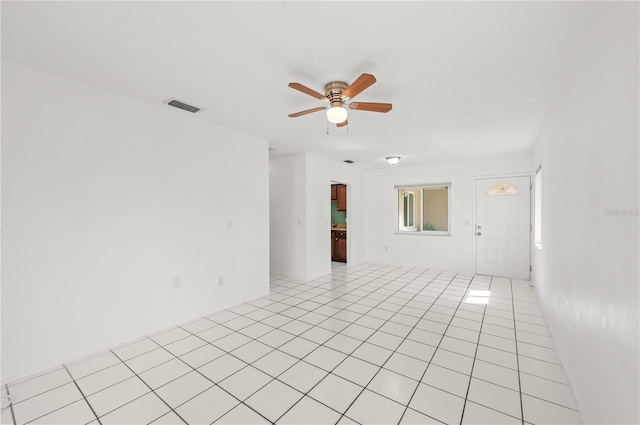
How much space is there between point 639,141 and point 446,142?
11.4 ft

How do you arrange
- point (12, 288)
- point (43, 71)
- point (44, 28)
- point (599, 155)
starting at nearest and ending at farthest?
point (599, 155) < point (44, 28) < point (12, 288) < point (43, 71)

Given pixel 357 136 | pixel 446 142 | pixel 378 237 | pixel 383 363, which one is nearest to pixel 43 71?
pixel 357 136

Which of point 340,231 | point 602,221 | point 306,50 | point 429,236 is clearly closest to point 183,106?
point 306,50

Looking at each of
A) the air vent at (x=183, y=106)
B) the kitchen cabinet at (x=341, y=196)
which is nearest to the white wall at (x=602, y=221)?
the air vent at (x=183, y=106)

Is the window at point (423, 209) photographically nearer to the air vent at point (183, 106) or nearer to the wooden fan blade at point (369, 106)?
the wooden fan blade at point (369, 106)

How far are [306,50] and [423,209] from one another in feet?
18.0

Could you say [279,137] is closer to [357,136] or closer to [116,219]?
[357,136]

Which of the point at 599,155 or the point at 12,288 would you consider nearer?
the point at 599,155

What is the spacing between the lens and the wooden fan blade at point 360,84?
186cm

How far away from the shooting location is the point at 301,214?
5207 millimetres

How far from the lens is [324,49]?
1915 mm

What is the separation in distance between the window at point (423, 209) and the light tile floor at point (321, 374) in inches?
124

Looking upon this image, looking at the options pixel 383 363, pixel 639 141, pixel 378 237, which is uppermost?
pixel 639 141

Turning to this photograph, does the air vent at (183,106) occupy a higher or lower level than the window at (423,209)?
higher
